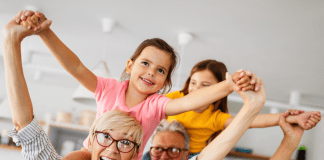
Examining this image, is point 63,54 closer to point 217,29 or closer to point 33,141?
point 33,141

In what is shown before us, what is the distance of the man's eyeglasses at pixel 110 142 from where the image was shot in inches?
33.0

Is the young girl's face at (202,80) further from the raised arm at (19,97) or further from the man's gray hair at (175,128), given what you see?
the raised arm at (19,97)

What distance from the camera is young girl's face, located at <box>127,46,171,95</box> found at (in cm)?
100

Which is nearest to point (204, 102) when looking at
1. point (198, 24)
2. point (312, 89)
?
point (198, 24)

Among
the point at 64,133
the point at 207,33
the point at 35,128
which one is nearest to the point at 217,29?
the point at 207,33

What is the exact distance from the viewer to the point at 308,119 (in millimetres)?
935

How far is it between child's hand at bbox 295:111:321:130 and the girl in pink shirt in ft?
1.30

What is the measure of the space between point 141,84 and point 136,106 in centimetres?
9

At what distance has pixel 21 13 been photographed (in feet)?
2.64

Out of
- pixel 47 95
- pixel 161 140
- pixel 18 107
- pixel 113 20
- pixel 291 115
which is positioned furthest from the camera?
pixel 47 95

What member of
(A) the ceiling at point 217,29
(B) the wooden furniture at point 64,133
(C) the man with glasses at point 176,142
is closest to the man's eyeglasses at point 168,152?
(C) the man with glasses at point 176,142

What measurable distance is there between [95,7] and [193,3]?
0.84m

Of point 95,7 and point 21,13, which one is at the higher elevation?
point 95,7

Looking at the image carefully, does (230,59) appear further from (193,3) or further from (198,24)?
(193,3)
